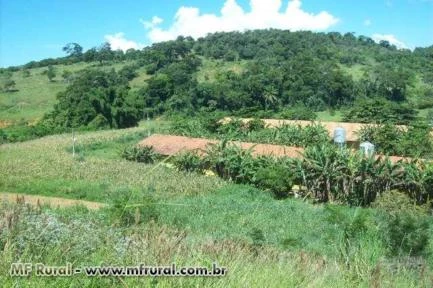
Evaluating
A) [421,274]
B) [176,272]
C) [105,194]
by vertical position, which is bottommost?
[105,194]

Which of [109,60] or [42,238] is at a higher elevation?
[109,60]

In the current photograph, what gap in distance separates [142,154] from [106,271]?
121 feet

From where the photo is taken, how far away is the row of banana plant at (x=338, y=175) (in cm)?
2669

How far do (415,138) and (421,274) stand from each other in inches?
1479

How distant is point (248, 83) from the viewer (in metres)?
74.1

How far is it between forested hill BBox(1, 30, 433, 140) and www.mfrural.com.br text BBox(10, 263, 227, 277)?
55942mm

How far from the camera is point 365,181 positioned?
89.0 feet

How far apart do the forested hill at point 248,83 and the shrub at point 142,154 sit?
77.6 feet

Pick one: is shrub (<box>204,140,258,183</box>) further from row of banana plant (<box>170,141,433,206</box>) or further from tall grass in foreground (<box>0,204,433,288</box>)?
tall grass in foreground (<box>0,204,433,288</box>)

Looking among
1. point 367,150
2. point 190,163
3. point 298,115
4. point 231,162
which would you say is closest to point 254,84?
point 298,115

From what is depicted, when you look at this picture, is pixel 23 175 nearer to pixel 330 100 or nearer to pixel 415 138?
pixel 415 138

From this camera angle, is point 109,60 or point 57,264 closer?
point 57,264

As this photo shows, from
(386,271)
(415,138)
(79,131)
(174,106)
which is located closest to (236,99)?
(174,106)

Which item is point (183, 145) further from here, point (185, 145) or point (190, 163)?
point (190, 163)
